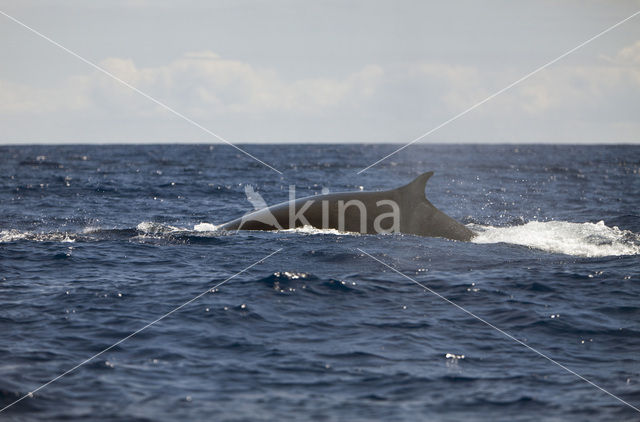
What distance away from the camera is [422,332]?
9.74 metres

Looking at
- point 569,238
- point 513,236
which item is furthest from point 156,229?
point 569,238

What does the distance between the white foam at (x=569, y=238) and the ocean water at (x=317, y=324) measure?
0.10m

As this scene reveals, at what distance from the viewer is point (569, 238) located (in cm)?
1773

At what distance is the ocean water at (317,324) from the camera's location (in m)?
7.42

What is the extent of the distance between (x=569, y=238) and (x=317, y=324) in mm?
10150

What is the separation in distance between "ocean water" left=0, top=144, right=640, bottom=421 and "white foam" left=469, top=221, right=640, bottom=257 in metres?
0.10

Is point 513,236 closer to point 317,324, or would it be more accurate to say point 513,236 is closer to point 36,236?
point 317,324

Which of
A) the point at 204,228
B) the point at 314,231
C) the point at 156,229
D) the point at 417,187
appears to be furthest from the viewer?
the point at 204,228

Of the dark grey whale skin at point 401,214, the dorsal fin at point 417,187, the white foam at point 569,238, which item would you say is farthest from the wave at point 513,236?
the dorsal fin at point 417,187

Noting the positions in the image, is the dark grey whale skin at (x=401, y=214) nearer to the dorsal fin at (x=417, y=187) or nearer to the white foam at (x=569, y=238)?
the dorsal fin at (x=417, y=187)

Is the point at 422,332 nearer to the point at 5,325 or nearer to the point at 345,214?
the point at 5,325

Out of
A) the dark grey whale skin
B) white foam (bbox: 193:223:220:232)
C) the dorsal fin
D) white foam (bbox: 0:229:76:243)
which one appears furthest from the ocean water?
the dorsal fin

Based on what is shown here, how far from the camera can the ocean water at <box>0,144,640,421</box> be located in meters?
7.42

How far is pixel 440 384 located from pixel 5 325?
6.29m
